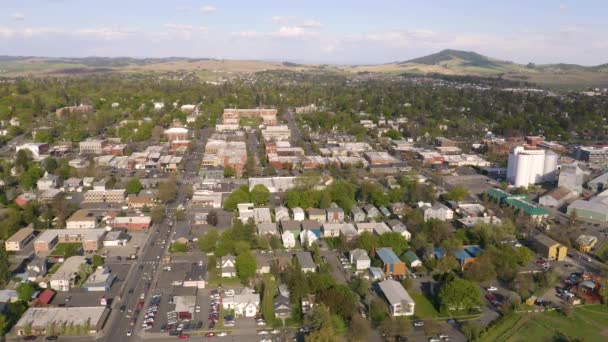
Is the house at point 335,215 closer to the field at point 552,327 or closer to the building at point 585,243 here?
the field at point 552,327

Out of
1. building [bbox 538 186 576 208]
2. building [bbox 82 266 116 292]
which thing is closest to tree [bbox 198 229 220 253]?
building [bbox 82 266 116 292]

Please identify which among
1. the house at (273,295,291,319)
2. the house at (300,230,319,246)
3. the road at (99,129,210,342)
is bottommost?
the road at (99,129,210,342)

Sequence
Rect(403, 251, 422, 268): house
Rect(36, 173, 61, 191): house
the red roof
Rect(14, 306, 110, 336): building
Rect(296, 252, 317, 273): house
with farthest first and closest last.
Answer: Rect(36, 173, 61, 191): house → Rect(403, 251, 422, 268): house → Rect(296, 252, 317, 273): house → the red roof → Rect(14, 306, 110, 336): building

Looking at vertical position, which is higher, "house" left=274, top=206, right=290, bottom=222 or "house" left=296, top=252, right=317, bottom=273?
"house" left=274, top=206, right=290, bottom=222

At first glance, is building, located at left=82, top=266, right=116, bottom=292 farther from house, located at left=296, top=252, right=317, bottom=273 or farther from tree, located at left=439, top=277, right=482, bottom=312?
tree, located at left=439, top=277, right=482, bottom=312

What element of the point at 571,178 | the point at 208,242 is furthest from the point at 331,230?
the point at 571,178

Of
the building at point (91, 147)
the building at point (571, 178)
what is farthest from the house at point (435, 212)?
the building at point (91, 147)
